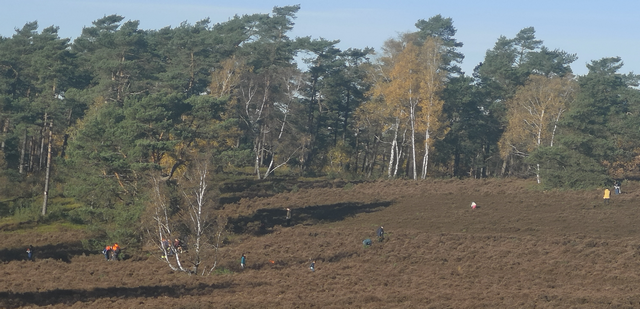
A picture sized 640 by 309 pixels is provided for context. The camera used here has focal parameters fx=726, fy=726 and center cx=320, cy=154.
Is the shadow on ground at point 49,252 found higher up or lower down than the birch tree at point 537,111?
lower down

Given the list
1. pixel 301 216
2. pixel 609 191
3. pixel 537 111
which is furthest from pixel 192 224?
pixel 537 111

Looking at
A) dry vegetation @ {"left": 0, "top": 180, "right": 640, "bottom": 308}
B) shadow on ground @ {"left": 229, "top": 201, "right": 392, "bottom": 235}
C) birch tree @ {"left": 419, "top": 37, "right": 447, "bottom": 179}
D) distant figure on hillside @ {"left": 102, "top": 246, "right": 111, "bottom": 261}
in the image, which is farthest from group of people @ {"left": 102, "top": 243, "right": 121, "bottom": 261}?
birch tree @ {"left": 419, "top": 37, "right": 447, "bottom": 179}

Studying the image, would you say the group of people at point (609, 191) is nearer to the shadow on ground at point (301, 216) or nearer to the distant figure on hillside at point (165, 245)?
the shadow on ground at point (301, 216)

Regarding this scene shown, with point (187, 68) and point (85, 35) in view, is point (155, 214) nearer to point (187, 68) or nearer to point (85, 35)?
point (187, 68)

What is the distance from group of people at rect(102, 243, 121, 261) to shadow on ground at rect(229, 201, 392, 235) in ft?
31.4

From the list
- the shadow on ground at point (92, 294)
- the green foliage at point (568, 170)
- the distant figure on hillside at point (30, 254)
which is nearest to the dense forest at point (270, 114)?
the green foliage at point (568, 170)

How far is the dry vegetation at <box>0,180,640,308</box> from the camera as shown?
29078 millimetres

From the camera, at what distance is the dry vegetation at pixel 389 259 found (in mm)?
29078

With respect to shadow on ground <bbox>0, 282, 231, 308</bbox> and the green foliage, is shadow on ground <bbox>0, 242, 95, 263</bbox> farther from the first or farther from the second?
the green foliage

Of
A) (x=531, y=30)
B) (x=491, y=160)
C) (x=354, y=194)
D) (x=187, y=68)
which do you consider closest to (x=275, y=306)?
(x=354, y=194)

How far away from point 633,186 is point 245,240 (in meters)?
33.8

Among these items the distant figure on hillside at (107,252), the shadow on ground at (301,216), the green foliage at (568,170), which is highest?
the green foliage at (568,170)

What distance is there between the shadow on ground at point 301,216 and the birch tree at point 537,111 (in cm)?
2151

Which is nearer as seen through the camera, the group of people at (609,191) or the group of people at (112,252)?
the group of people at (112,252)
